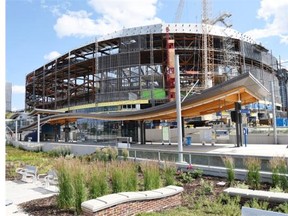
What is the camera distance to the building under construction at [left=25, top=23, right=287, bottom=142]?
65.6 meters

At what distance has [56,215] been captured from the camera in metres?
7.20

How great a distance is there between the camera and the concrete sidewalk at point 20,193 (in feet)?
27.9

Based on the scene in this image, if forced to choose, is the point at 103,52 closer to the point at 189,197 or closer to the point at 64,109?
the point at 64,109

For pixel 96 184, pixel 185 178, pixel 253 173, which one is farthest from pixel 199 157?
pixel 96 184

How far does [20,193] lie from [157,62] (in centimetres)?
6430

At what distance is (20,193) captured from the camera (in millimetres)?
10758

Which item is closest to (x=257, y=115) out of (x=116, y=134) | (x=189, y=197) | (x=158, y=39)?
(x=158, y=39)

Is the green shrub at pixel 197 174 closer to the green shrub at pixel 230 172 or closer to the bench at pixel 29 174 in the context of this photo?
the green shrub at pixel 230 172

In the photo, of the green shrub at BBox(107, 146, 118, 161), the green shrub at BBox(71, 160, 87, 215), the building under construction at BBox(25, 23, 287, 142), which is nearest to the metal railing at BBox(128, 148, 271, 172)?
the green shrub at BBox(107, 146, 118, 161)

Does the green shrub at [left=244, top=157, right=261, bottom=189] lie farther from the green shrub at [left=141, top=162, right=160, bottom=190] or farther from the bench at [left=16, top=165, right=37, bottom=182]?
the bench at [left=16, top=165, right=37, bottom=182]

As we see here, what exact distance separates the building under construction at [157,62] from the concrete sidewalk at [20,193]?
49.9 metres

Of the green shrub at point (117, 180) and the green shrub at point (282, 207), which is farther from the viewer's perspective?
the green shrub at point (117, 180)

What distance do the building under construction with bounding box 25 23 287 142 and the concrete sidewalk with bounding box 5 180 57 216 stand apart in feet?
164

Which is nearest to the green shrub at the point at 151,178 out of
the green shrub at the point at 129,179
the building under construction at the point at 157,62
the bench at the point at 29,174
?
the green shrub at the point at 129,179
